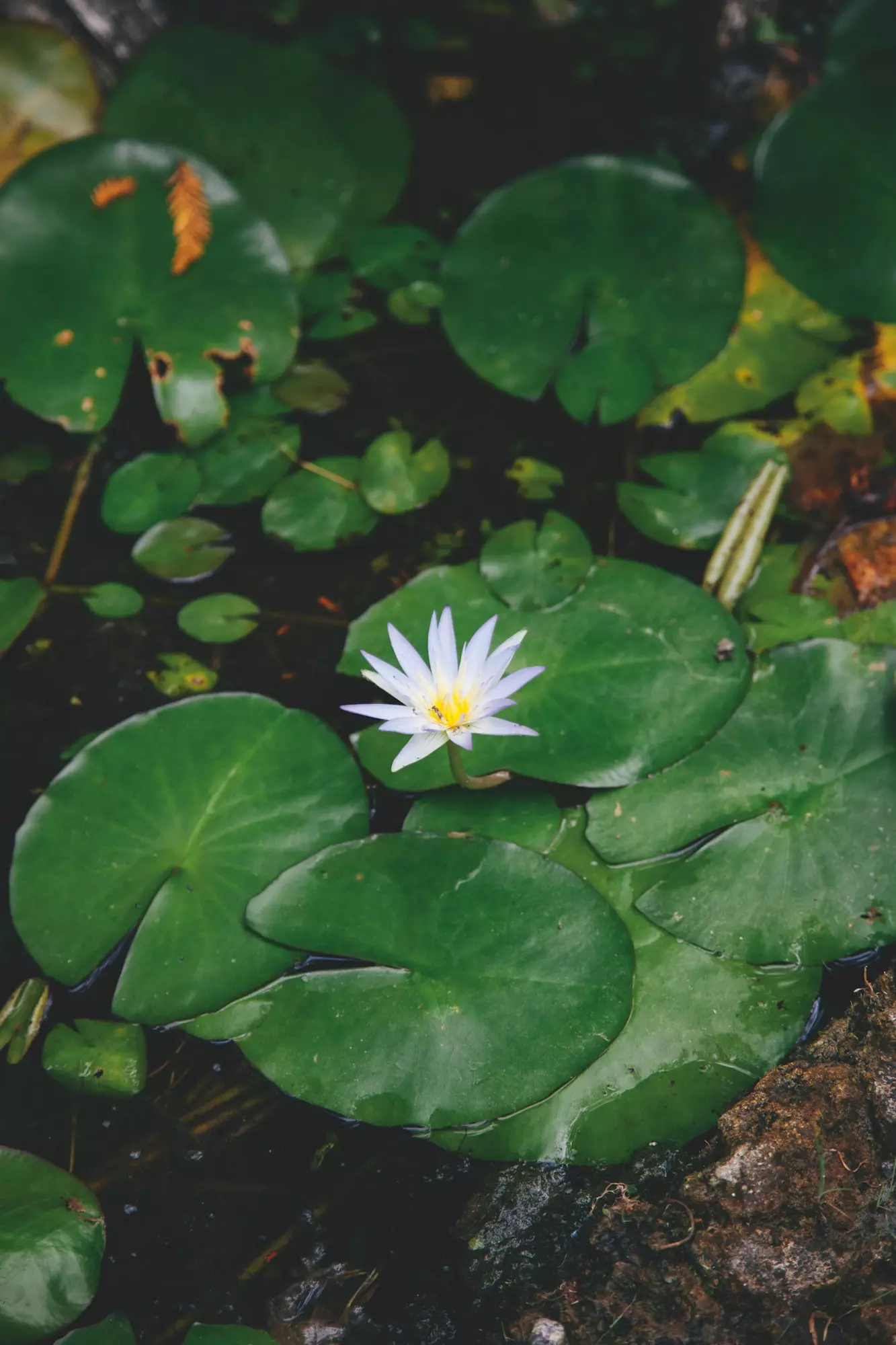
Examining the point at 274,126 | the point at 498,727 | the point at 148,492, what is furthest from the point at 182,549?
the point at 274,126

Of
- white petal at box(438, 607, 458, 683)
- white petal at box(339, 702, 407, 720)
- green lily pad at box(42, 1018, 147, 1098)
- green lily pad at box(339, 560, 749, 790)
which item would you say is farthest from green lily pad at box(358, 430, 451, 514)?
green lily pad at box(42, 1018, 147, 1098)

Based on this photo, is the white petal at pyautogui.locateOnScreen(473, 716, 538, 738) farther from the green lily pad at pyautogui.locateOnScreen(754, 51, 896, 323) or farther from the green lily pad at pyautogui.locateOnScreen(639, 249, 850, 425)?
the green lily pad at pyautogui.locateOnScreen(754, 51, 896, 323)

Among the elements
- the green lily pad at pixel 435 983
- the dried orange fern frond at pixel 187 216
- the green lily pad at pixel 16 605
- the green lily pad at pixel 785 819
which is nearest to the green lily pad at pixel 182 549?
the green lily pad at pixel 16 605

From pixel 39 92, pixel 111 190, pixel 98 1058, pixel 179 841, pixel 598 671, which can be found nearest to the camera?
pixel 98 1058

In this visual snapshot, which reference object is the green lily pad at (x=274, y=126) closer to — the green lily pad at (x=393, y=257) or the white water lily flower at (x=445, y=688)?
the green lily pad at (x=393, y=257)

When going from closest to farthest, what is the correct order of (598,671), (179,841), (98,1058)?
(98,1058) → (179,841) → (598,671)

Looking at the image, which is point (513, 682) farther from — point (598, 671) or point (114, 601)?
point (114, 601)
